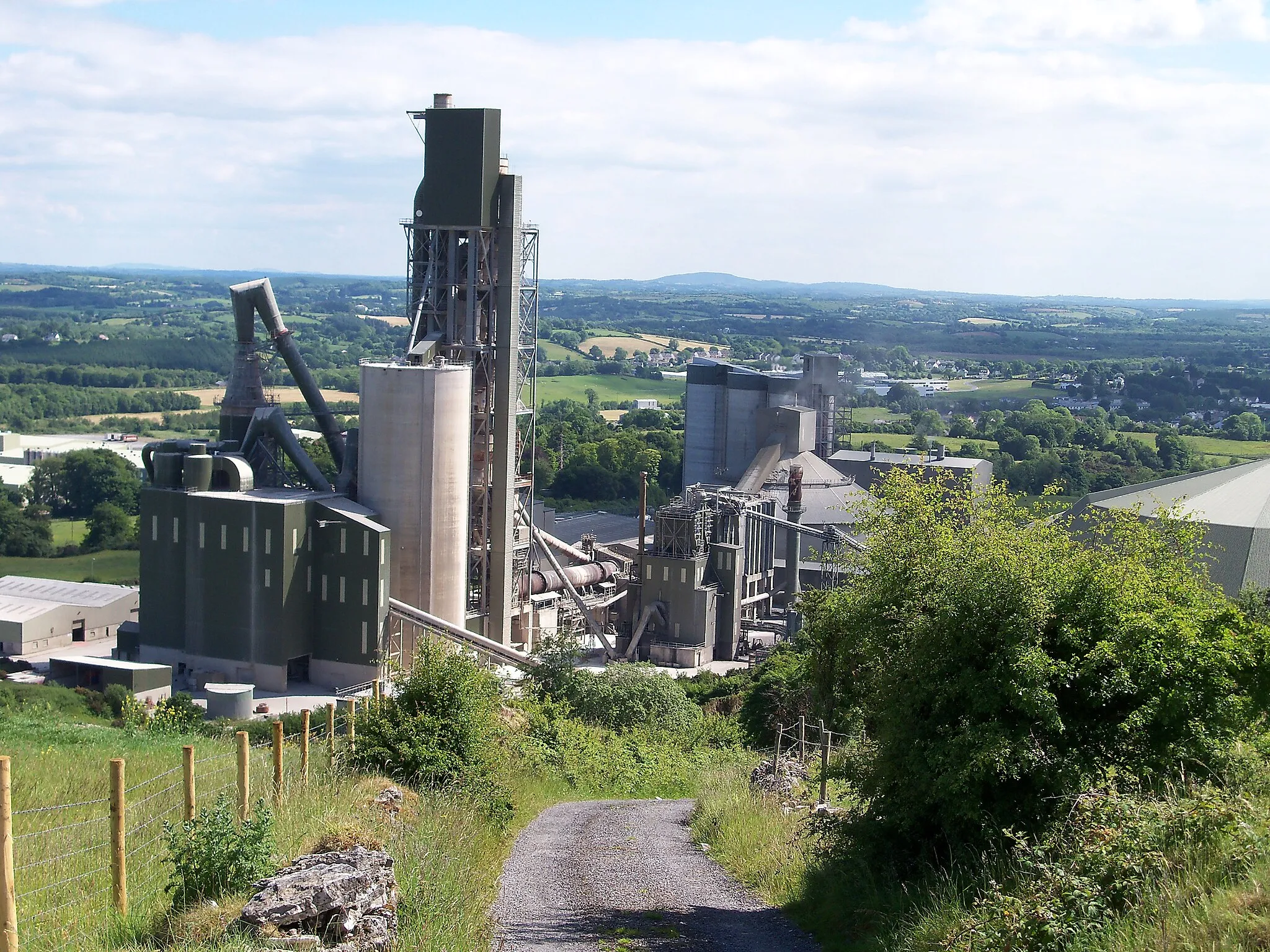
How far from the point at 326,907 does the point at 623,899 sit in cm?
552

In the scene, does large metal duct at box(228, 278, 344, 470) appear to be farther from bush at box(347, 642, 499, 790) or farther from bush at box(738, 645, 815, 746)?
bush at box(347, 642, 499, 790)

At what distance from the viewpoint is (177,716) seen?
2966 cm

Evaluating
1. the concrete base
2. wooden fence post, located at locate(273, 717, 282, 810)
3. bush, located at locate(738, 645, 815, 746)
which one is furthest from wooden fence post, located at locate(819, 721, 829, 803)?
the concrete base

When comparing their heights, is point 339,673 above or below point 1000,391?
below


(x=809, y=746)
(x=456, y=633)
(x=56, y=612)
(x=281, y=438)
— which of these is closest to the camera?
(x=809, y=746)

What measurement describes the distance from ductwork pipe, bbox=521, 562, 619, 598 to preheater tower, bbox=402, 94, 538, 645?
339 cm

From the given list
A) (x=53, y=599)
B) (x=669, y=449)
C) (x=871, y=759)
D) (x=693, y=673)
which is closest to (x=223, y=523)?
(x=53, y=599)

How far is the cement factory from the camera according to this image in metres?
43.2

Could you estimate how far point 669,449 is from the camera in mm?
115812

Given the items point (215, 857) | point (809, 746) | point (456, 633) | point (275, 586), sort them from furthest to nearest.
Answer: point (456, 633) → point (275, 586) → point (809, 746) → point (215, 857)

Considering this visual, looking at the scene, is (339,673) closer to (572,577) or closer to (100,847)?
(572,577)

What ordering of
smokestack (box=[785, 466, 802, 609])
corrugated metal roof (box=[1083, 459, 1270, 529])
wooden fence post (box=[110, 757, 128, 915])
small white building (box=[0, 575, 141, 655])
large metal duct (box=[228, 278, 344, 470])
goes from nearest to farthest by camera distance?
wooden fence post (box=[110, 757, 128, 915]) → large metal duct (box=[228, 278, 344, 470]) → small white building (box=[0, 575, 141, 655]) → corrugated metal roof (box=[1083, 459, 1270, 529]) → smokestack (box=[785, 466, 802, 609])

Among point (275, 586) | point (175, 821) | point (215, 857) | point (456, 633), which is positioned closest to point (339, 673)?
point (275, 586)

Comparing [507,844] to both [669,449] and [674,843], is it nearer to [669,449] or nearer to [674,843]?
[674,843]
